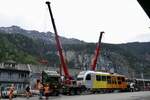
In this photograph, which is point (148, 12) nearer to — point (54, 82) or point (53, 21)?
point (54, 82)

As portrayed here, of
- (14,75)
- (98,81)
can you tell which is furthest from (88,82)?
(14,75)

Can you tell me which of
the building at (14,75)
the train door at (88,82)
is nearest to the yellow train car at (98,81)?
the train door at (88,82)

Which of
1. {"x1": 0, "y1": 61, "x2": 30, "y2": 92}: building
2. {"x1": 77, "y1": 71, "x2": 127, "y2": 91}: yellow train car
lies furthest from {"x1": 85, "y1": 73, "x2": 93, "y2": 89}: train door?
{"x1": 0, "y1": 61, "x2": 30, "y2": 92}: building

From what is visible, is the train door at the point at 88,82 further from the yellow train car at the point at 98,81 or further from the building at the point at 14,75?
the building at the point at 14,75

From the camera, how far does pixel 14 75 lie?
10869 centimetres

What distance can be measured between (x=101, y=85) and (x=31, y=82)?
191ft

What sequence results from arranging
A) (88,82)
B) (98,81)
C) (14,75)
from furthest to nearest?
(14,75)
(98,81)
(88,82)

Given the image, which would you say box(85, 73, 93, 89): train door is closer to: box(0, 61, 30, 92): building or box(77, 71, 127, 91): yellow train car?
box(77, 71, 127, 91): yellow train car

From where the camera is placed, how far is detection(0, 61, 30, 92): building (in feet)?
345

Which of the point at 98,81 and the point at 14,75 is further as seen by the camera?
the point at 14,75

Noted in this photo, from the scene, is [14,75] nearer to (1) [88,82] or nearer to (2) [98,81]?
(2) [98,81]

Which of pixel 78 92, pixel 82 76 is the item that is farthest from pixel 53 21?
pixel 78 92

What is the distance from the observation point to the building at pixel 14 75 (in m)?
105

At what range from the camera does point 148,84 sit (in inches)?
3506
